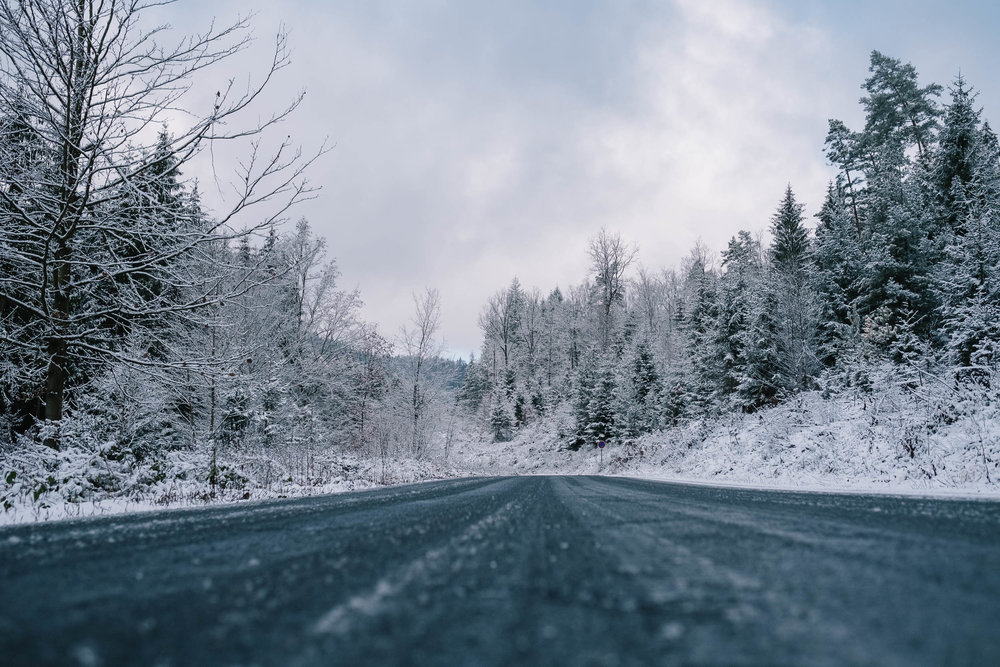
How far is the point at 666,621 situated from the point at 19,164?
28.2ft

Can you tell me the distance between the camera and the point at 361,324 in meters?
27.3

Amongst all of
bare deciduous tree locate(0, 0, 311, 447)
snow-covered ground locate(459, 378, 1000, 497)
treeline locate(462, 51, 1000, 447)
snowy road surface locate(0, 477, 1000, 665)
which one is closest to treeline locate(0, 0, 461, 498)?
bare deciduous tree locate(0, 0, 311, 447)

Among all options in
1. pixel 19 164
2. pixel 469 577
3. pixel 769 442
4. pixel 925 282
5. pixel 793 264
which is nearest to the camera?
pixel 469 577

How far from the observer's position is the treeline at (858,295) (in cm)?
1228

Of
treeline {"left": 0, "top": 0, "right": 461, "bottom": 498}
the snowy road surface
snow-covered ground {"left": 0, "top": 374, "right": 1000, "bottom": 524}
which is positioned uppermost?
treeline {"left": 0, "top": 0, "right": 461, "bottom": 498}

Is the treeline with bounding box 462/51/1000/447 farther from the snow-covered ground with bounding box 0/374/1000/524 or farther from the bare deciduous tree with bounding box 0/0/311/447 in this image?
the bare deciduous tree with bounding box 0/0/311/447

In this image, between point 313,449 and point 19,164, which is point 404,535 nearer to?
point 19,164

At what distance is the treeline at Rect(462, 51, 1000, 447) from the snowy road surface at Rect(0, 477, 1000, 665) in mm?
11501

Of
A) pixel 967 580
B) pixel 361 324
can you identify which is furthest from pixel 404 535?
pixel 361 324

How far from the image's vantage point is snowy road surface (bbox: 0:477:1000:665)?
1.89 ft

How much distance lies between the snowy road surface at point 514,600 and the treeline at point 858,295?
1150 centimetres

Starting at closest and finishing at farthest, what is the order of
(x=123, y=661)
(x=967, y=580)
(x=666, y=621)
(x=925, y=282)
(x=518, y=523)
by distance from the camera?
(x=123, y=661) → (x=666, y=621) → (x=967, y=580) → (x=518, y=523) → (x=925, y=282)

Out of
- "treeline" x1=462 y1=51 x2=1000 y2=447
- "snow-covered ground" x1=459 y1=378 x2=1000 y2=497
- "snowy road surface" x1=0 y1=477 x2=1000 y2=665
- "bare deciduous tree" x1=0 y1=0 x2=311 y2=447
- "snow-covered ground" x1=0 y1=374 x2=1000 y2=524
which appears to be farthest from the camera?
"treeline" x1=462 y1=51 x2=1000 y2=447

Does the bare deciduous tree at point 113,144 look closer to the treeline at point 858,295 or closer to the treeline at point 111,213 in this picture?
the treeline at point 111,213
